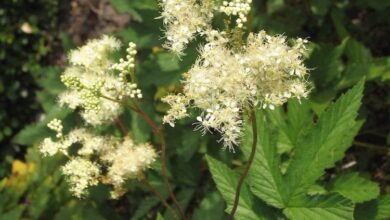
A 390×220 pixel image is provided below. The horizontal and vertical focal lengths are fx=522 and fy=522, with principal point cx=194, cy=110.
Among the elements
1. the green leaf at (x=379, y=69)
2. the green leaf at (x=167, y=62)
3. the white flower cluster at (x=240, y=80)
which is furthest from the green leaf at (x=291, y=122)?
the white flower cluster at (x=240, y=80)

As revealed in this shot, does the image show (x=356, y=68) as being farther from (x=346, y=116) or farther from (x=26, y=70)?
(x=26, y=70)

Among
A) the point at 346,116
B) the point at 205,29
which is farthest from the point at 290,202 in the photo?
the point at 205,29

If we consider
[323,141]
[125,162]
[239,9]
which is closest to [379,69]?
[323,141]

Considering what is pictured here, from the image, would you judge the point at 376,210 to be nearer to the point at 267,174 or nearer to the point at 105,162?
the point at 267,174

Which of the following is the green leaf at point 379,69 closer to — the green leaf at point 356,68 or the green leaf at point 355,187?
the green leaf at point 356,68

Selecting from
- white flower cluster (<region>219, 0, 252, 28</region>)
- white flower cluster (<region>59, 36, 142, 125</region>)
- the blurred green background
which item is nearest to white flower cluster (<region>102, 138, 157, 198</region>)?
white flower cluster (<region>59, 36, 142, 125</region>)

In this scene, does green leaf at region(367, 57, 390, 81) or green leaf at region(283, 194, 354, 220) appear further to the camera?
green leaf at region(367, 57, 390, 81)

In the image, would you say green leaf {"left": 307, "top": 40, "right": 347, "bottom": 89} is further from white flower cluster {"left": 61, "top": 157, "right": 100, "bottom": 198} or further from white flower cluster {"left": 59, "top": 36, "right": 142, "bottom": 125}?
white flower cluster {"left": 61, "top": 157, "right": 100, "bottom": 198}
